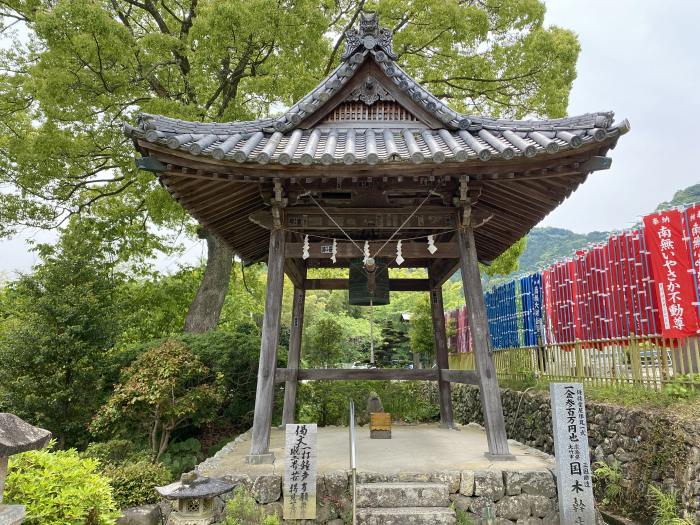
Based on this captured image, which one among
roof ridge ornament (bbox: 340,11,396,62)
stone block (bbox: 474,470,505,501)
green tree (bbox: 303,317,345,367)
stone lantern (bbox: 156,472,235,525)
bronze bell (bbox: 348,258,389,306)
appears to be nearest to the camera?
stone lantern (bbox: 156,472,235,525)

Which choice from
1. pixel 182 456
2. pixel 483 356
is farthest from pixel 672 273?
pixel 182 456

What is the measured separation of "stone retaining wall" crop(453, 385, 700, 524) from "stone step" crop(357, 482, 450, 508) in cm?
266

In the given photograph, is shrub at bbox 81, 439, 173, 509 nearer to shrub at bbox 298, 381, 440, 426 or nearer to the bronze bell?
the bronze bell

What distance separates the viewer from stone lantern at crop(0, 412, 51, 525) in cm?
321

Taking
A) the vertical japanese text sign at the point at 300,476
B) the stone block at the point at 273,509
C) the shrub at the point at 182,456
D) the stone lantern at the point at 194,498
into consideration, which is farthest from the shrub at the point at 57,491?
the shrub at the point at 182,456

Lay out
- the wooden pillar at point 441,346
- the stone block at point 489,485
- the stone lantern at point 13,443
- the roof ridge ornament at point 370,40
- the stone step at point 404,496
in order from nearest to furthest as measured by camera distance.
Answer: the stone lantern at point 13,443, the stone step at point 404,496, the stone block at point 489,485, the roof ridge ornament at point 370,40, the wooden pillar at point 441,346

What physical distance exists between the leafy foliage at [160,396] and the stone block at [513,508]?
568cm

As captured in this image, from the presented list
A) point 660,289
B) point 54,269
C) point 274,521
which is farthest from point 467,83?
point 274,521

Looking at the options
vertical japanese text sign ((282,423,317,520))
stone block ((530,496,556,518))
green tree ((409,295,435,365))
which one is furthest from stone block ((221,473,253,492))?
green tree ((409,295,435,365))

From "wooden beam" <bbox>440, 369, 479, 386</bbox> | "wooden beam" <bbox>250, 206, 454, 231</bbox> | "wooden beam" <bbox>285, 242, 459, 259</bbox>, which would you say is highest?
"wooden beam" <bbox>250, 206, 454, 231</bbox>

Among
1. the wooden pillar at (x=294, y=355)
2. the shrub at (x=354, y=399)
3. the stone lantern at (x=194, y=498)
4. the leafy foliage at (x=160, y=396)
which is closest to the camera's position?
the stone lantern at (x=194, y=498)

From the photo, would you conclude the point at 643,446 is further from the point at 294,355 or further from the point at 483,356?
the point at 294,355

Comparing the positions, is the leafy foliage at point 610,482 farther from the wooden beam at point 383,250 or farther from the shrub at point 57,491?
the shrub at point 57,491

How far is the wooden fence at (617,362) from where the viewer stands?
20.8 feet
